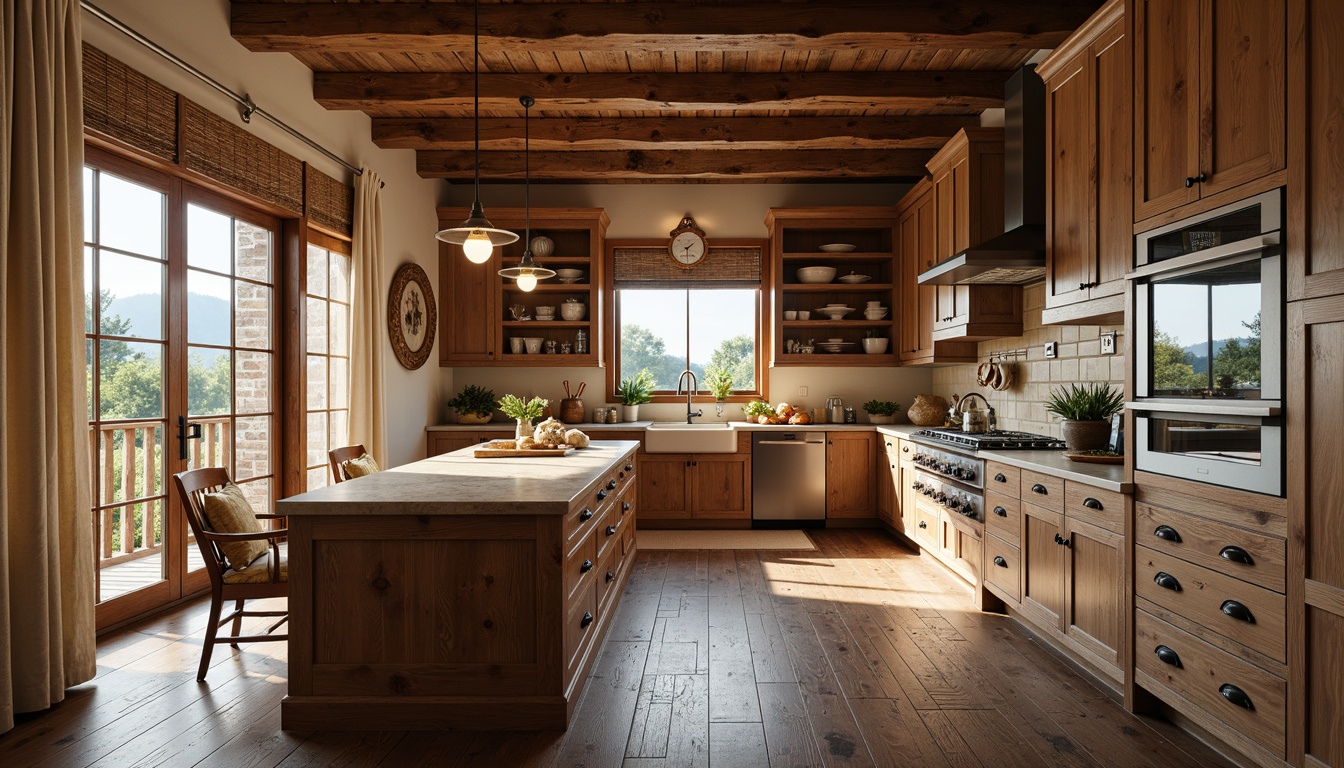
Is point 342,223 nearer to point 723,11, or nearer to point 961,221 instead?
point 723,11

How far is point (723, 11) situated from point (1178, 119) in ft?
7.34

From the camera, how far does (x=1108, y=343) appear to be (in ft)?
12.1

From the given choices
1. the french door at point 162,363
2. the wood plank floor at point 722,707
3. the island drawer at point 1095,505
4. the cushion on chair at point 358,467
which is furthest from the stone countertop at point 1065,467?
the french door at point 162,363

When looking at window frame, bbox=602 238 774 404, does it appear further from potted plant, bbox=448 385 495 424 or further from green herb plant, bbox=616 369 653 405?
potted plant, bbox=448 385 495 424

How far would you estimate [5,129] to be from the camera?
2.44 m

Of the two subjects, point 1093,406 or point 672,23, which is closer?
point 1093,406

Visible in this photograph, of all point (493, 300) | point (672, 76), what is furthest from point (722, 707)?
point (493, 300)

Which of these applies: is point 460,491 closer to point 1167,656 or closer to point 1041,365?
point 1167,656

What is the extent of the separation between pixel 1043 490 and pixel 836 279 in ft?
12.2

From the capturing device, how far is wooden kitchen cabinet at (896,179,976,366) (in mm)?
5387

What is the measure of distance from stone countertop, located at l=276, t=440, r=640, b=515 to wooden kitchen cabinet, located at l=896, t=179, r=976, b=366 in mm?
3092

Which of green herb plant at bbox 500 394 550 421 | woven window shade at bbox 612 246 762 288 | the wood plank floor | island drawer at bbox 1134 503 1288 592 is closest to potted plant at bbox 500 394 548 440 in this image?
green herb plant at bbox 500 394 550 421

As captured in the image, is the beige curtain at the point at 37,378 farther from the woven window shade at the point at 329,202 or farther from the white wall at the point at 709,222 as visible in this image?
the white wall at the point at 709,222

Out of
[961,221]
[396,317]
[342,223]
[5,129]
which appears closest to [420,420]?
[396,317]
